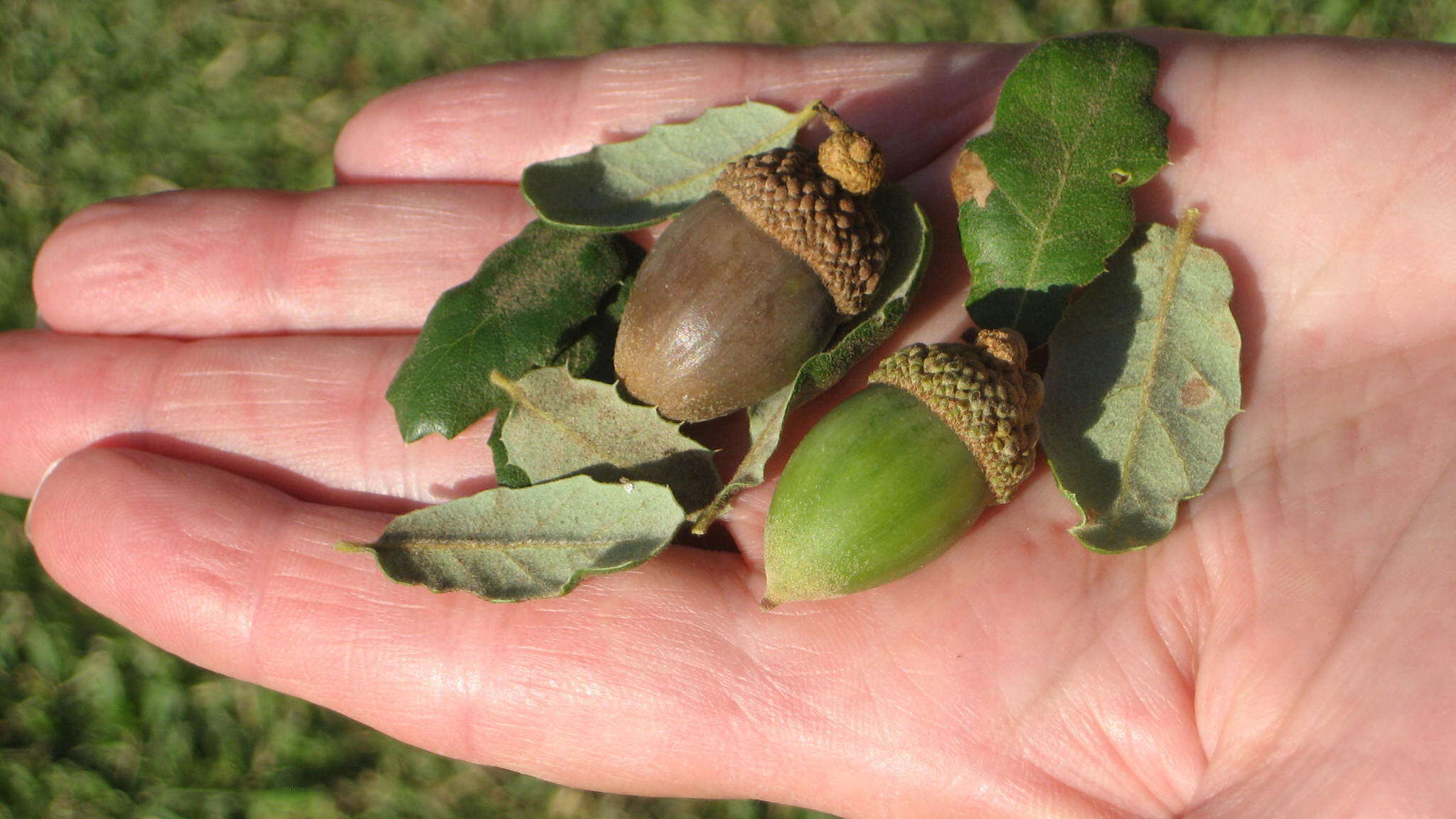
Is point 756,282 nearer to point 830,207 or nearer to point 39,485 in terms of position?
point 830,207

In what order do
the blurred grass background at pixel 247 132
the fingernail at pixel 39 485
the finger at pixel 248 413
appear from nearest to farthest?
the finger at pixel 248 413
the fingernail at pixel 39 485
the blurred grass background at pixel 247 132

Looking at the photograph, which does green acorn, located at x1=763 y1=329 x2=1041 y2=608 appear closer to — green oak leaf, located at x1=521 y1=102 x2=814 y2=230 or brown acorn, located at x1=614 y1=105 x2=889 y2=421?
brown acorn, located at x1=614 y1=105 x2=889 y2=421

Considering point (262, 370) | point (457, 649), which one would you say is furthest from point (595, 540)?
point (262, 370)

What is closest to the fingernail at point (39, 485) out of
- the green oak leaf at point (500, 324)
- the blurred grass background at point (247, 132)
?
the blurred grass background at point (247, 132)

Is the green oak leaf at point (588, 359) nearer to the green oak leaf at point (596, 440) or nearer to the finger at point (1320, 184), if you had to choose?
the green oak leaf at point (596, 440)

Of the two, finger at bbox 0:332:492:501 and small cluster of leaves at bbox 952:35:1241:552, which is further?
finger at bbox 0:332:492:501

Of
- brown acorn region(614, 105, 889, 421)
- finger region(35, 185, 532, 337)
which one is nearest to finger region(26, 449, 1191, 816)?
brown acorn region(614, 105, 889, 421)
